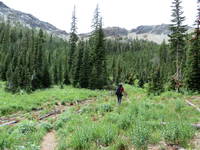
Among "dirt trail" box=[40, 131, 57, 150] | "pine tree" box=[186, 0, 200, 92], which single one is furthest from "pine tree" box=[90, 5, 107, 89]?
"dirt trail" box=[40, 131, 57, 150]

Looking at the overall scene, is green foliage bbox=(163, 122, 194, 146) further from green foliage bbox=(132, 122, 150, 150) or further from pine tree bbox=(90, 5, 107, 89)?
pine tree bbox=(90, 5, 107, 89)

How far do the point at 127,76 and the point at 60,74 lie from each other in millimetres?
30049

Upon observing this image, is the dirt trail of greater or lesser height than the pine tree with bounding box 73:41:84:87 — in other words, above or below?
below

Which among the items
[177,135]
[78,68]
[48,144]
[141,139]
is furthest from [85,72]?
[141,139]

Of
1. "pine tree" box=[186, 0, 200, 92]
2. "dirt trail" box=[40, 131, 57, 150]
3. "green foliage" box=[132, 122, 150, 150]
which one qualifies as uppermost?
"pine tree" box=[186, 0, 200, 92]

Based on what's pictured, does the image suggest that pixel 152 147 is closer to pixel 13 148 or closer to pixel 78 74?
pixel 13 148

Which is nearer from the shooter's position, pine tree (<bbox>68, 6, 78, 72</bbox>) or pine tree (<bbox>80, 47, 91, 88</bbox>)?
pine tree (<bbox>80, 47, 91, 88</bbox>)

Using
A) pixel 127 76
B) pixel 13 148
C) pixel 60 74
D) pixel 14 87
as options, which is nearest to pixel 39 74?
pixel 14 87

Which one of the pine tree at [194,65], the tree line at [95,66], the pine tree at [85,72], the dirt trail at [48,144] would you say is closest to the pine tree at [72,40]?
the tree line at [95,66]

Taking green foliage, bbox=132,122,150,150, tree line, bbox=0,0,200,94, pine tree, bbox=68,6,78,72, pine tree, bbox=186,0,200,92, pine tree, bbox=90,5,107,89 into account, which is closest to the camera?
green foliage, bbox=132,122,150,150

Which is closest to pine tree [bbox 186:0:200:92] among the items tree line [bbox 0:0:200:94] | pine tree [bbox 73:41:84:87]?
tree line [bbox 0:0:200:94]

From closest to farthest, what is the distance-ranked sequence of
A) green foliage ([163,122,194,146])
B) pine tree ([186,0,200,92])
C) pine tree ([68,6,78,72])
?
green foliage ([163,122,194,146]) < pine tree ([186,0,200,92]) < pine tree ([68,6,78,72])

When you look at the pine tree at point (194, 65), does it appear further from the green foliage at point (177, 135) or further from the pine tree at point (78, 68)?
the pine tree at point (78, 68)

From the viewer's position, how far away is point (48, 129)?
9.91 metres
